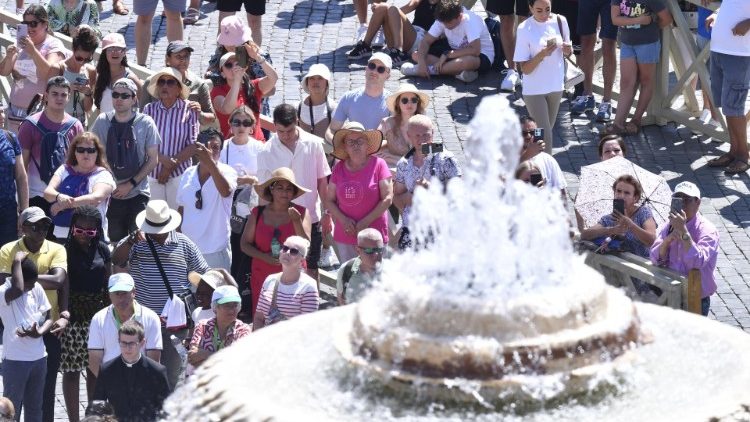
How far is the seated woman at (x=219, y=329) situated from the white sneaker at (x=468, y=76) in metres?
7.02

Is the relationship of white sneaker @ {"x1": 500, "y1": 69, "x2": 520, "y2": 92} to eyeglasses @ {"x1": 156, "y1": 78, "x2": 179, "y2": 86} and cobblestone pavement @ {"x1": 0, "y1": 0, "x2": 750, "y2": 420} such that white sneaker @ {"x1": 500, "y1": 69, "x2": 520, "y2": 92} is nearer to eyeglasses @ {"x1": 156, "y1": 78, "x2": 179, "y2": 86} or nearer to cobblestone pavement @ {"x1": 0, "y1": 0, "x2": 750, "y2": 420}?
cobblestone pavement @ {"x1": 0, "y1": 0, "x2": 750, "y2": 420}

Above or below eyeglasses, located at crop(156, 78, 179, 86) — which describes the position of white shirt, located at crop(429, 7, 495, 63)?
below

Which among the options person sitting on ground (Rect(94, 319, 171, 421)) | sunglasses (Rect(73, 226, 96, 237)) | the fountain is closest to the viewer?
the fountain

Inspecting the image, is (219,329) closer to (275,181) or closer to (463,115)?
(275,181)

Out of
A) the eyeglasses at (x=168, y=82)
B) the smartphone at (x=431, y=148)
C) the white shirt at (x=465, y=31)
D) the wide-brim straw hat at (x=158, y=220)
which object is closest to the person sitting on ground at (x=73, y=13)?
the white shirt at (x=465, y=31)

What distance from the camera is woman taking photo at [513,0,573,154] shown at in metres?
14.5

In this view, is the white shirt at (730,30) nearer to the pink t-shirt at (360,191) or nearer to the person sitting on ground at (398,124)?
the person sitting on ground at (398,124)

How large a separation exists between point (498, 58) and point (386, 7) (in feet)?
4.04

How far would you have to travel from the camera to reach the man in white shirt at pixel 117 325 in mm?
10398

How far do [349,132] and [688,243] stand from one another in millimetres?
2662

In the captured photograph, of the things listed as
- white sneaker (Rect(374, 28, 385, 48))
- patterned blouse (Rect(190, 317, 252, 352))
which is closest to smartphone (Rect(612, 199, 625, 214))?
patterned blouse (Rect(190, 317, 252, 352))

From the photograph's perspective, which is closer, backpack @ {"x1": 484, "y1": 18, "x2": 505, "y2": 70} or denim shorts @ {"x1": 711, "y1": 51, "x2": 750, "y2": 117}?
denim shorts @ {"x1": 711, "y1": 51, "x2": 750, "y2": 117}

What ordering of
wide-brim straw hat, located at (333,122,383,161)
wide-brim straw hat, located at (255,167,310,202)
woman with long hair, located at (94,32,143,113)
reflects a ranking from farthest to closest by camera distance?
woman with long hair, located at (94,32,143,113), wide-brim straw hat, located at (333,122,383,161), wide-brim straw hat, located at (255,167,310,202)

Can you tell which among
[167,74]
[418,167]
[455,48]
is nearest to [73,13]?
[455,48]
